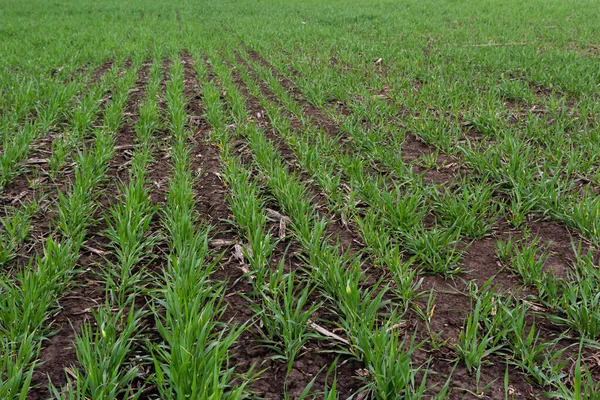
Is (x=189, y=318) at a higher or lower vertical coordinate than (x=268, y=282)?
higher

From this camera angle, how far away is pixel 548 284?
2195 millimetres

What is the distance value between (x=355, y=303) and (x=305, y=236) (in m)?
0.70

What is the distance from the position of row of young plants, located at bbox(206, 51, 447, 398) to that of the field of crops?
0.05 feet

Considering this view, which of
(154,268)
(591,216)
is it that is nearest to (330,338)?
(154,268)

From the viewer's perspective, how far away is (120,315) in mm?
2023

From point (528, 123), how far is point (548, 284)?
2652 mm

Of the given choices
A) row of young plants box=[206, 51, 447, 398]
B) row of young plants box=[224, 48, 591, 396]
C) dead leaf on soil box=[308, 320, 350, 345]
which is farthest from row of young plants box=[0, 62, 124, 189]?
row of young plants box=[224, 48, 591, 396]

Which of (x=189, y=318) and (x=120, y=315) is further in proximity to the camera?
(x=120, y=315)

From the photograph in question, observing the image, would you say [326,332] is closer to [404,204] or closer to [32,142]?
[404,204]

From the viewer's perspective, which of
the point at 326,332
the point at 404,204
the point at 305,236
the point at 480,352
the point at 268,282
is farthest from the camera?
the point at 404,204

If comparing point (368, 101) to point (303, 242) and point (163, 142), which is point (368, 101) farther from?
point (303, 242)

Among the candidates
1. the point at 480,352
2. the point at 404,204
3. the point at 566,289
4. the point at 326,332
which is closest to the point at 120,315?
the point at 326,332

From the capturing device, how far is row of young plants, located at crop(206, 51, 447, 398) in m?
1.59

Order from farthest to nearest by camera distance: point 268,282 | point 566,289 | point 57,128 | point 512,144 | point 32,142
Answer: point 57,128, point 32,142, point 512,144, point 268,282, point 566,289
